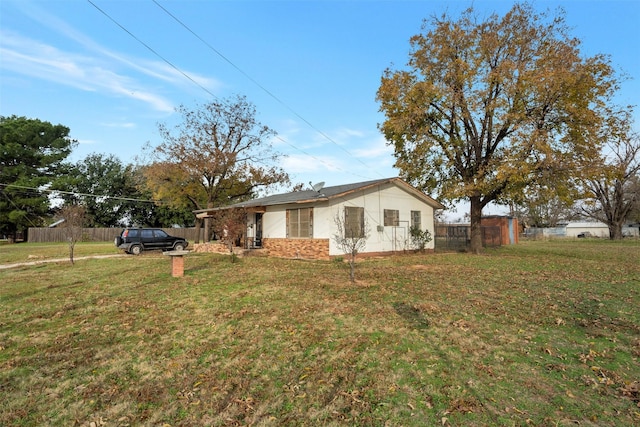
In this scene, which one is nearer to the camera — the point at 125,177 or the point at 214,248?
the point at 214,248

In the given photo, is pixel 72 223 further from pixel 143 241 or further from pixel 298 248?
pixel 298 248

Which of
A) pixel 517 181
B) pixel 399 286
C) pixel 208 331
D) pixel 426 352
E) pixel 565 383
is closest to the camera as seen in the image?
pixel 565 383

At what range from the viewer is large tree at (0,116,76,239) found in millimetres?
32281

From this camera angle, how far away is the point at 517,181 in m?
15.1

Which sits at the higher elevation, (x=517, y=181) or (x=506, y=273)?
(x=517, y=181)

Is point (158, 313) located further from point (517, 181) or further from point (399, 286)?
point (517, 181)

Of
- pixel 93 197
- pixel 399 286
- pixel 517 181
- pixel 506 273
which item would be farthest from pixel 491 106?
pixel 93 197

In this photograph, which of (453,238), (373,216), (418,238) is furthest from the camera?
(453,238)

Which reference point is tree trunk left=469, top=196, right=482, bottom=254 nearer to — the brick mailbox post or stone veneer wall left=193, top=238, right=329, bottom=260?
stone veneer wall left=193, top=238, right=329, bottom=260

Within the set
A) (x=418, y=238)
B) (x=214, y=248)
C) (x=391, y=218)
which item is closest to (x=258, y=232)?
(x=214, y=248)

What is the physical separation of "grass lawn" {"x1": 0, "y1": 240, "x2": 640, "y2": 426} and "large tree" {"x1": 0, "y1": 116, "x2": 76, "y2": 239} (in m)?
33.1

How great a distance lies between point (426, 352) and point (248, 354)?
7.05 feet

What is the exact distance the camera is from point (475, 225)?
1847 centimetres

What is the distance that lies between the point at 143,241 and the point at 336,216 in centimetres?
1130
